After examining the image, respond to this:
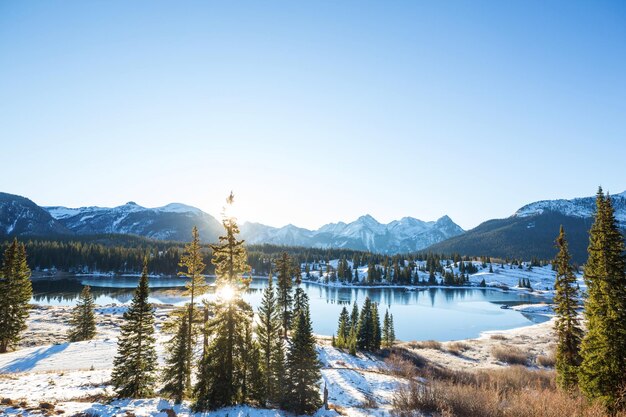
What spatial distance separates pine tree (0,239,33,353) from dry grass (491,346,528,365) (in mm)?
67214

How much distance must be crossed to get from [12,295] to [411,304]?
121 m

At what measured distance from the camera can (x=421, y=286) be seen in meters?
192

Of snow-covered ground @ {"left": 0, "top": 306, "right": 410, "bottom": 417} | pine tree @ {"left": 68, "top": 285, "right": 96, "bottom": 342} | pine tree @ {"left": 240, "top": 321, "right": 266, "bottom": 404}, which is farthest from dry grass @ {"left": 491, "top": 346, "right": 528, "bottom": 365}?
pine tree @ {"left": 68, "top": 285, "right": 96, "bottom": 342}

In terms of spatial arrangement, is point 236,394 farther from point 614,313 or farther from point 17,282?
point 17,282

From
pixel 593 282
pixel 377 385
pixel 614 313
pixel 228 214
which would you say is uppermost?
pixel 228 214

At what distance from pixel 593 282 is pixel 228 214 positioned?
23160 millimetres

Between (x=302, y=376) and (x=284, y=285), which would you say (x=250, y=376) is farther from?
(x=284, y=285)

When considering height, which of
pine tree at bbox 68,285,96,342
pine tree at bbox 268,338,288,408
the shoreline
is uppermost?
pine tree at bbox 268,338,288,408

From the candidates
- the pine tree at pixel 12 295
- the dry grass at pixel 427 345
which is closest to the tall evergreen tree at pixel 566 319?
the dry grass at pixel 427 345

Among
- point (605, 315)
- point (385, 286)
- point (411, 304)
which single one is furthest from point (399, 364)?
point (385, 286)

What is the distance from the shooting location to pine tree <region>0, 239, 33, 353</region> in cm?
4022

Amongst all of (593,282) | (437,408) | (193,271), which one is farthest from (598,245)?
(193,271)

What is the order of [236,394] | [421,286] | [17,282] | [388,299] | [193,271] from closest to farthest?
[236,394], [193,271], [17,282], [388,299], [421,286]

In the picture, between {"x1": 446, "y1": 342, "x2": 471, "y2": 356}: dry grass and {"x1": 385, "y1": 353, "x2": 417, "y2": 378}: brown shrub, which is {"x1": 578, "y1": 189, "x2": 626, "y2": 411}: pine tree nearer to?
{"x1": 385, "y1": 353, "x2": 417, "y2": 378}: brown shrub
